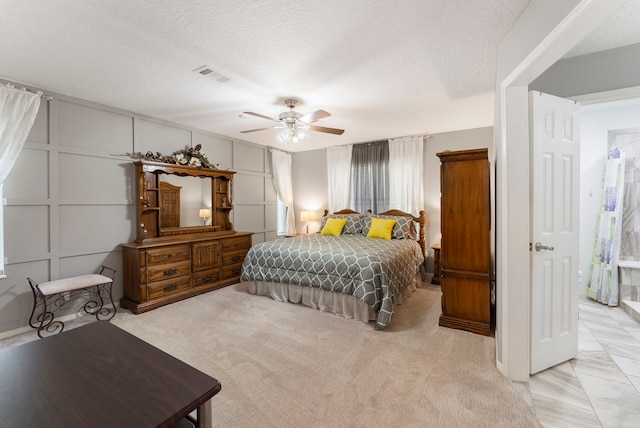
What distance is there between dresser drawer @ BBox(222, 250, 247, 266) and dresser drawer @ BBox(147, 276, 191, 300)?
2.08ft

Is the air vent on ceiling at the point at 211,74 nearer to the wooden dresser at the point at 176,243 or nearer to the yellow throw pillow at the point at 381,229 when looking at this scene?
the wooden dresser at the point at 176,243

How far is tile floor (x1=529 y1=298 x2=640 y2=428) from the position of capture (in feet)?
5.45

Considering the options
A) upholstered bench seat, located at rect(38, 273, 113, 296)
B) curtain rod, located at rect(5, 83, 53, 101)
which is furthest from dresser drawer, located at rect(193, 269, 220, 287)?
curtain rod, located at rect(5, 83, 53, 101)

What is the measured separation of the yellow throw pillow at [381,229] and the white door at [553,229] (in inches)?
94.3

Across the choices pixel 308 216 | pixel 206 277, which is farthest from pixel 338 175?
pixel 206 277

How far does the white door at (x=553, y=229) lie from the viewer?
206cm

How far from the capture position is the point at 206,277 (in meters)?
4.11

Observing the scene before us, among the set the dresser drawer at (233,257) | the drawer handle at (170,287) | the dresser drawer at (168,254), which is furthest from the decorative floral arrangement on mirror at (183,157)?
the drawer handle at (170,287)

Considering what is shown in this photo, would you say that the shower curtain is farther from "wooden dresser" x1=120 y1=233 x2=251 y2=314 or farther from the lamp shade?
"wooden dresser" x1=120 y1=233 x2=251 y2=314

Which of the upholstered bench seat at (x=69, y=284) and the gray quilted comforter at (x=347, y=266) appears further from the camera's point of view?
the gray quilted comforter at (x=347, y=266)

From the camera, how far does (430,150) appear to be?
4895 millimetres

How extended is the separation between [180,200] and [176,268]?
1.07m

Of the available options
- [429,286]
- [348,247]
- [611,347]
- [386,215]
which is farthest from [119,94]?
[611,347]

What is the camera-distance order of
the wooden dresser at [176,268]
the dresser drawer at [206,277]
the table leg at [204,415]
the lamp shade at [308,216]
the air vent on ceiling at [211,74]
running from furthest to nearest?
the lamp shade at [308,216] < the dresser drawer at [206,277] < the wooden dresser at [176,268] < the air vent on ceiling at [211,74] < the table leg at [204,415]
